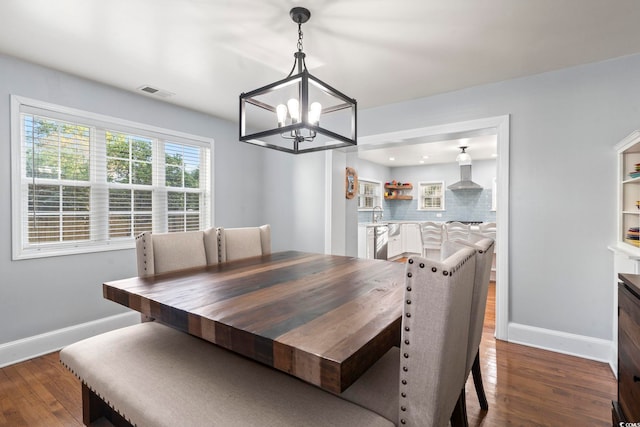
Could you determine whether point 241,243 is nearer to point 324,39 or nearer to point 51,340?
point 324,39

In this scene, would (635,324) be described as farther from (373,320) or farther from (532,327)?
(532,327)

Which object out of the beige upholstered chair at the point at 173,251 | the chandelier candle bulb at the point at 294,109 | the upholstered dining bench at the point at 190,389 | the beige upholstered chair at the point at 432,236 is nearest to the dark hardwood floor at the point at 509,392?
the upholstered dining bench at the point at 190,389

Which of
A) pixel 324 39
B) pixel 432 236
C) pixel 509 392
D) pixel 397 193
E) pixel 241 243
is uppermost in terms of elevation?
pixel 324 39

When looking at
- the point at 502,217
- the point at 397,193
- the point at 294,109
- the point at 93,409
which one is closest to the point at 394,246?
the point at 397,193

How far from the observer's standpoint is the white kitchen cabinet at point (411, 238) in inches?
306

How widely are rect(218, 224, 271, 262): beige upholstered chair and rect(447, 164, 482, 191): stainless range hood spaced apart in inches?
241

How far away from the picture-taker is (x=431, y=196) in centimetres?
839

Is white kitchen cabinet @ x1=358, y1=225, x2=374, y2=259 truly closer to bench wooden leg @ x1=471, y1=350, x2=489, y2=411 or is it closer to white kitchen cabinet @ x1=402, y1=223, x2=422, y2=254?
white kitchen cabinet @ x1=402, y1=223, x2=422, y2=254

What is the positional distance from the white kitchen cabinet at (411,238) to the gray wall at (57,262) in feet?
18.7

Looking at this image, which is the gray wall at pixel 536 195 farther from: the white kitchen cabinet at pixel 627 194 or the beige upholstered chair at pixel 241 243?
the beige upholstered chair at pixel 241 243

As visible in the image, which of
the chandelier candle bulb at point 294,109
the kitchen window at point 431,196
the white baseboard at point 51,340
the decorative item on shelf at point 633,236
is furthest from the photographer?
the kitchen window at point 431,196

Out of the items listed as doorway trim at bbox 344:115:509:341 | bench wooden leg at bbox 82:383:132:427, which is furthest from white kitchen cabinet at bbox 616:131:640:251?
bench wooden leg at bbox 82:383:132:427

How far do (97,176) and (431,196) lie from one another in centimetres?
751

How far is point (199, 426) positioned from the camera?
964 millimetres
